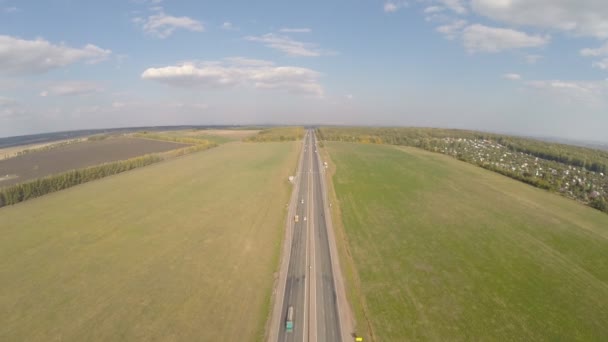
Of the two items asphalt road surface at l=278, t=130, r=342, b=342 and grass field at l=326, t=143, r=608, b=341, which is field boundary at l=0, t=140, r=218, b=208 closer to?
asphalt road surface at l=278, t=130, r=342, b=342

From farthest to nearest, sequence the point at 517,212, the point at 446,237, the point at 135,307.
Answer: the point at 517,212, the point at 446,237, the point at 135,307

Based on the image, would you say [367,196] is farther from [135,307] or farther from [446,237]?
[135,307]

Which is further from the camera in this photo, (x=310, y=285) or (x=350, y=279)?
(x=350, y=279)

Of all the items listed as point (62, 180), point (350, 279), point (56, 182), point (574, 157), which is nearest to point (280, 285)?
point (350, 279)

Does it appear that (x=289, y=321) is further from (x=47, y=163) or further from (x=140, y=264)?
(x=47, y=163)

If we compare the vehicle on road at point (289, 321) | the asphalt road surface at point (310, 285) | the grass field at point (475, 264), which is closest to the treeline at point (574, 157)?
the grass field at point (475, 264)

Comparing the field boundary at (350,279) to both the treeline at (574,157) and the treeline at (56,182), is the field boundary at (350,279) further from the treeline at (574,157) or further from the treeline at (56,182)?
the treeline at (574,157)

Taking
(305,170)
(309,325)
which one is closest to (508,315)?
(309,325)
